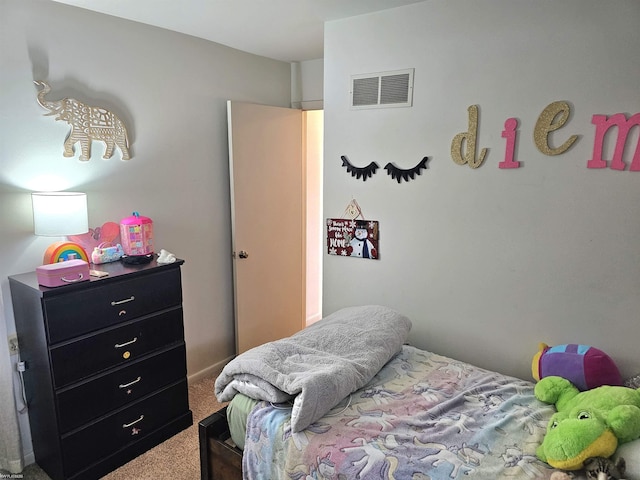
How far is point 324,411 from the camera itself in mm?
1602

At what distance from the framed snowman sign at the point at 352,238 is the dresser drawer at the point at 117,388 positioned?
1.12 metres

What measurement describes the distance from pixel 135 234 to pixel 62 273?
1.77ft

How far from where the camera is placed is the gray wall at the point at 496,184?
1826 mm

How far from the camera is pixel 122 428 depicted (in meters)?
2.26

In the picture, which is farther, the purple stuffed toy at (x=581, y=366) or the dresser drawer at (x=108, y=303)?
the dresser drawer at (x=108, y=303)

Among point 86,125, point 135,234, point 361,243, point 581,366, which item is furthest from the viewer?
point 361,243

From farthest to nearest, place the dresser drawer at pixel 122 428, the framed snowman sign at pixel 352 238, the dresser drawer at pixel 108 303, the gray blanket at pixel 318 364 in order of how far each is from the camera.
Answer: the framed snowman sign at pixel 352 238
the dresser drawer at pixel 122 428
the dresser drawer at pixel 108 303
the gray blanket at pixel 318 364

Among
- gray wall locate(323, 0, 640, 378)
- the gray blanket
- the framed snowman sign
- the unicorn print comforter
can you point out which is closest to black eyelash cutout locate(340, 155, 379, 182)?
gray wall locate(323, 0, 640, 378)

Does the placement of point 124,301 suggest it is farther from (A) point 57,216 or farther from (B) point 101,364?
(A) point 57,216

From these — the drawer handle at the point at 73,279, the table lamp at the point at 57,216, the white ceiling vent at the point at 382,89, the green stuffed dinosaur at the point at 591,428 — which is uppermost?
the white ceiling vent at the point at 382,89

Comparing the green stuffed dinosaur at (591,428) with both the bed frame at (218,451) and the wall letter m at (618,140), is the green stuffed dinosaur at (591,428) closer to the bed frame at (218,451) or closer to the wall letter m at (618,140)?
the wall letter m at (618,140)

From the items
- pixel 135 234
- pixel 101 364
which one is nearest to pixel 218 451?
pixel 101 364

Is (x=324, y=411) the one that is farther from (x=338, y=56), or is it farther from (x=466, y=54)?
(x=338, y=56)

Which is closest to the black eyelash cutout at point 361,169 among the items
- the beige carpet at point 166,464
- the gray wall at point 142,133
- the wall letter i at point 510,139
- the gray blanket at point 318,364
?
the wall letter i at point 510,139
